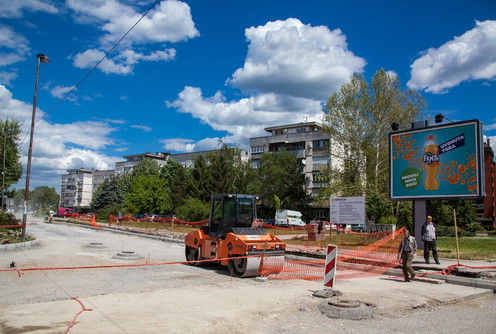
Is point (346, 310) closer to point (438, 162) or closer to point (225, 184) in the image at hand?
point (438, 162)

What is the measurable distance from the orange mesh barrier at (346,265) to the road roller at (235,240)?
0.43 m

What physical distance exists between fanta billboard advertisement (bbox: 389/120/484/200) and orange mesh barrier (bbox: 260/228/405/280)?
114 inches

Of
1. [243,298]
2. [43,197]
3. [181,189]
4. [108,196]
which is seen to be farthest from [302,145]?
[43,197]

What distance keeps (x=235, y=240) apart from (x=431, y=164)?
10924 mm

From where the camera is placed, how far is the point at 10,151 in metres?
46.4

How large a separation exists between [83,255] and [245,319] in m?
11.8

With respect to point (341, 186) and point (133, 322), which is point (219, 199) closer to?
point (133, 322)

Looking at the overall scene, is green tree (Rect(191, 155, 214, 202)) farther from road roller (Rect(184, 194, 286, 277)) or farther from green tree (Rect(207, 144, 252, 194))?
road roller (Rect(184, 194, 286, 277))

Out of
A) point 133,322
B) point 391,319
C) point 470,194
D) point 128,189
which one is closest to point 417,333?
point 391,319

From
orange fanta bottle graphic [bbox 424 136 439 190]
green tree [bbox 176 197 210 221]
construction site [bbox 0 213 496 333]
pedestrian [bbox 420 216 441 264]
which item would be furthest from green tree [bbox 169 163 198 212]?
pedestrian [bbox 420 216 441 264]

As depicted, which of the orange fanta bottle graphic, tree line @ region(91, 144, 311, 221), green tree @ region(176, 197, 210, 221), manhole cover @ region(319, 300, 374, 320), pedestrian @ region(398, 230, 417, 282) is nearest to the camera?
manhole cover @ region(319, 300, 374, 320)

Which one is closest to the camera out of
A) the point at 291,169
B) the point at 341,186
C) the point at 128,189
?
the point at 341,186

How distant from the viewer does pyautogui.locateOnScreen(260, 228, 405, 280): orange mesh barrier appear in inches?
473

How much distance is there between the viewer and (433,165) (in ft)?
57.7
